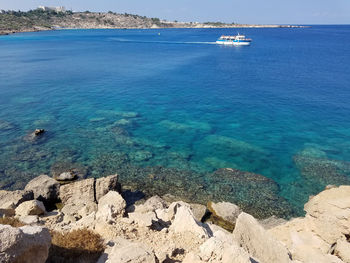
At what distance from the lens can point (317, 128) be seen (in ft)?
113

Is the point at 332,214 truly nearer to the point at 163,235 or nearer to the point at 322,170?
the point at 163,235

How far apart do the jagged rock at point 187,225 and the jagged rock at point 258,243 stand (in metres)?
1.96

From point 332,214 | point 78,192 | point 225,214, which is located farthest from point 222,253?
point 78,192

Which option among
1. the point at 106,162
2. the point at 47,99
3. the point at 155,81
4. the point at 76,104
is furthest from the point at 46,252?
the point at 155,81

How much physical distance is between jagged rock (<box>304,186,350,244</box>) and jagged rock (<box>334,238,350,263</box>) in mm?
368

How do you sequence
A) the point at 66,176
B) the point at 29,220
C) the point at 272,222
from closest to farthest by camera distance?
the point at 29,220 < the point at 272,222 < the point at 66,176

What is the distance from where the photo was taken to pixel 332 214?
13188 mm

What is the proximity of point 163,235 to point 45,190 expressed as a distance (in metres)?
12.1

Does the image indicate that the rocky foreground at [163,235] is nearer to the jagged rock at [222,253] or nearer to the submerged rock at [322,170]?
the jagged rock at [222,253]

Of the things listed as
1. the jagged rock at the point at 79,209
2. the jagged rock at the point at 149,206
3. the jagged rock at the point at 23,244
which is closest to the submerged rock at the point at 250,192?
the jagged rock at the point at 149,206

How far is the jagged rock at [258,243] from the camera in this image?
11.7 metres

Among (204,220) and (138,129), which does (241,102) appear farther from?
(204,220)

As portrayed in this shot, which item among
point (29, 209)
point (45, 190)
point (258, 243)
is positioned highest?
point (258, 243)

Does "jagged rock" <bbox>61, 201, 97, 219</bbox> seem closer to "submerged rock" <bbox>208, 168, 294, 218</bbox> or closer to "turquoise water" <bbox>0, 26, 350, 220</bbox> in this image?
"turquoise water" <bbox>0, 26, 350, 220</bbox>
